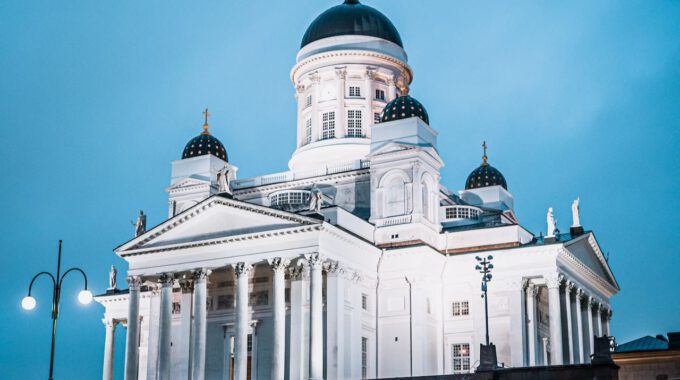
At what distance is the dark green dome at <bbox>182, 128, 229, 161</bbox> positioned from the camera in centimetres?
6438

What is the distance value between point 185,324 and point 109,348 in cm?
1155

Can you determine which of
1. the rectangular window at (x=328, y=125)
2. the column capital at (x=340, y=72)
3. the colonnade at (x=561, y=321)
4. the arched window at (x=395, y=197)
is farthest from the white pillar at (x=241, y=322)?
the column capital at (x=340, y=72)

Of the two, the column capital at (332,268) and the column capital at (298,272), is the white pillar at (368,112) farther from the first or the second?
the column capital at (298,272)

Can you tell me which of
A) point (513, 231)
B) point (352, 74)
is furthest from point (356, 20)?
point (513, 231)

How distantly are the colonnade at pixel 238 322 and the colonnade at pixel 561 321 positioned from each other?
12.8 m

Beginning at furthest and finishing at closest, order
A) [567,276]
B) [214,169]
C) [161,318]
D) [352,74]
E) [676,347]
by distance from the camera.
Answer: [352,74]
[214,169]
[567,276]
[161,318]
[676,347]

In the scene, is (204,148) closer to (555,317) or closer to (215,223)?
(215,223)

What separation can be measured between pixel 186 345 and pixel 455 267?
1563cm

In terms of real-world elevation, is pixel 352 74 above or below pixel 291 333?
above

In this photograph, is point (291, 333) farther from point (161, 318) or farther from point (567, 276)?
point (567, 276)

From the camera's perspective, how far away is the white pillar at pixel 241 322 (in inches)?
1935

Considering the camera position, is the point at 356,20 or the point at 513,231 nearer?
the point at 513,231

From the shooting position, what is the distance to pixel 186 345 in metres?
54.1

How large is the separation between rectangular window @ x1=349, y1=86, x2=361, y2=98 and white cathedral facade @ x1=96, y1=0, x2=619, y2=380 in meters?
5.47
